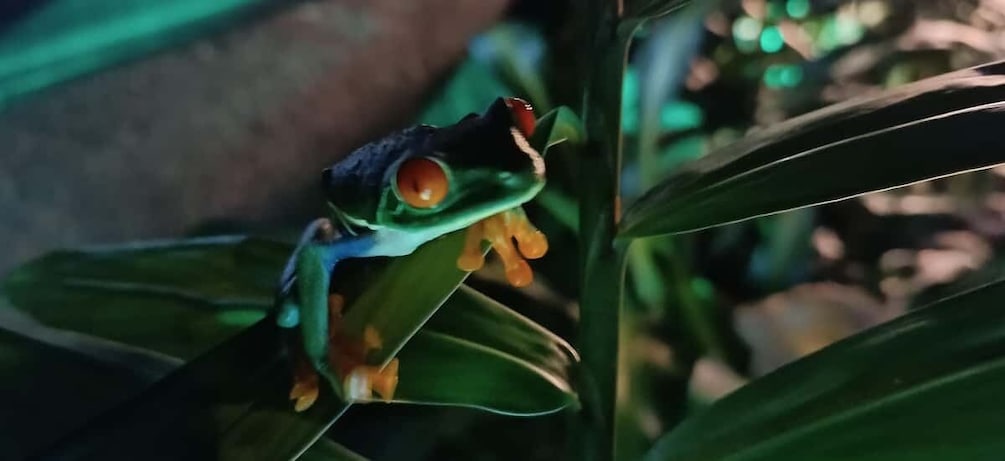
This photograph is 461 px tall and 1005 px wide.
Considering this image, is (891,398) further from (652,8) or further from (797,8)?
(797,8)

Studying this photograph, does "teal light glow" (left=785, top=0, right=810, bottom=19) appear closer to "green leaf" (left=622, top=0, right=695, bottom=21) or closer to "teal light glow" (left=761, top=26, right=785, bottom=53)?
"teal light glow" (left=761, top=26, right=785, bottom=53)

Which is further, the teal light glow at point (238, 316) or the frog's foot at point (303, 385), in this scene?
the teal light glow at point (238, 316)

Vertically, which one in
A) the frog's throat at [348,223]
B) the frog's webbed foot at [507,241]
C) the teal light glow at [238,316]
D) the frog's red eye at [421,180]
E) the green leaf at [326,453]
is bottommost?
the green leaf at [326,453]

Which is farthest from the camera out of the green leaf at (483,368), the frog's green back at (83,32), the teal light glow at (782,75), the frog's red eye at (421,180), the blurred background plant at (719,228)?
the teal light glow at (782,75)

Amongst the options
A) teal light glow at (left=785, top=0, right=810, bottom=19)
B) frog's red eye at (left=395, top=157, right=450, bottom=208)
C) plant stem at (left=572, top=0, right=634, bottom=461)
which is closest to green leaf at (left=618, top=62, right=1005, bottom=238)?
plant stem at (left=572, top=0, right=634, bottom=461)

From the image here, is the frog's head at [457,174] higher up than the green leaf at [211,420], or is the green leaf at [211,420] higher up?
the frog's head at [457,174]

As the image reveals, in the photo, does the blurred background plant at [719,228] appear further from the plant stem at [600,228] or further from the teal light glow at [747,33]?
the plant stem at [600,228]

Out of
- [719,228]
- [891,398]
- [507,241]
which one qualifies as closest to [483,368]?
[507,241]

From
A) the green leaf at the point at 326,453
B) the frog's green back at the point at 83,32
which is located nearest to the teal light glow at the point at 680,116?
the frog's green back at the point at 83,32

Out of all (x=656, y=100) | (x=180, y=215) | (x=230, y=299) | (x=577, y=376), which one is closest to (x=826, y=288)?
(x=656, y=100)
